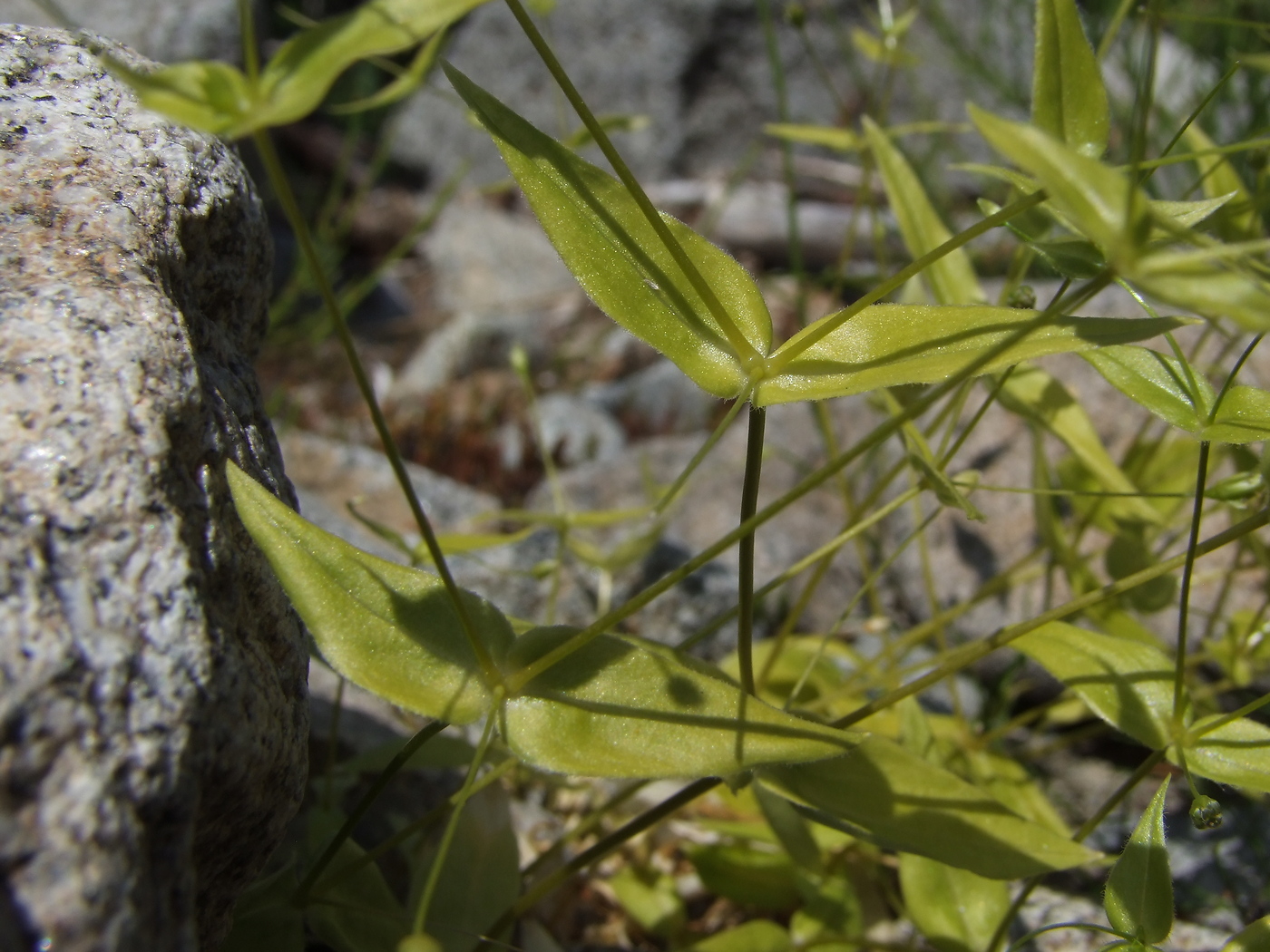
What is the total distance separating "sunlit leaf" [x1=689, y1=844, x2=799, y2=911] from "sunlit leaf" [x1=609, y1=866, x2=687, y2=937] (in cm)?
8

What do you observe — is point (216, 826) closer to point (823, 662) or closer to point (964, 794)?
point (964, 794)

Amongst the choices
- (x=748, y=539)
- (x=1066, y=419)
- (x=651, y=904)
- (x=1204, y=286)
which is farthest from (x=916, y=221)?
(x=651, y=904)

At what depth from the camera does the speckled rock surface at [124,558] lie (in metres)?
0.60

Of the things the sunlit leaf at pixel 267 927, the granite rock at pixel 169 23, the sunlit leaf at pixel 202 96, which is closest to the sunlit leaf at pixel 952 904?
the sunlit leaf at pixel 267 927

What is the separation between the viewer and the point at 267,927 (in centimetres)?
92

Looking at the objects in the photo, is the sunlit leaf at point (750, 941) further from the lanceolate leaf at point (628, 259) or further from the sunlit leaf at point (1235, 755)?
the lanceolate leaf at point (628, 259)

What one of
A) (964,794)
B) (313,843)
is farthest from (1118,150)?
(313,843)

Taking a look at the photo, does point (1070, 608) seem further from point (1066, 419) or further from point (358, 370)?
point (358, 370)

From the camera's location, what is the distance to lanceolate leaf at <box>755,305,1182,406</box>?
0.77 metres

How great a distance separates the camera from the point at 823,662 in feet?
5.22

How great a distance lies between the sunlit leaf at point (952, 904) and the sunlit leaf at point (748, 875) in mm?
239

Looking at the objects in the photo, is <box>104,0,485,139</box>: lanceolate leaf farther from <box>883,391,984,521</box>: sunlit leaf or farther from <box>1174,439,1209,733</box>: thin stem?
<box>1174,439,1209,733</box>: thin stem

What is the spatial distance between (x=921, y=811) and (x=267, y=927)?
2.03ft

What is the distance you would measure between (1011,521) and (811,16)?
409 cm
